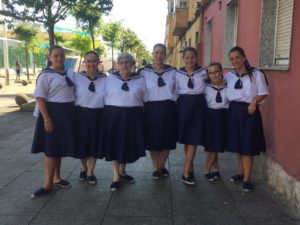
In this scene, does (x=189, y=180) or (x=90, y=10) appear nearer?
(x=189, y=180)

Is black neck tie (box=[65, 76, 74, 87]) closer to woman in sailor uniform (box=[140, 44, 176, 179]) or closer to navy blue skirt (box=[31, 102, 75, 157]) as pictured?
navy blue skirt (box=[31, 102, 75, 157])

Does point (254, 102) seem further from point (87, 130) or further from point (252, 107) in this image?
point (87, 130)

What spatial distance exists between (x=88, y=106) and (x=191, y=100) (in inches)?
56.0

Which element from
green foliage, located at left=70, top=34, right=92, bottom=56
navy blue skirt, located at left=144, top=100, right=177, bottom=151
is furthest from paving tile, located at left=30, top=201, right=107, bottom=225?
green foliage, located at left=70, top=34, right=92, bottom=56

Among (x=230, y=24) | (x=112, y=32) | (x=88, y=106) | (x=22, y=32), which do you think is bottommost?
(x=88, y=106)

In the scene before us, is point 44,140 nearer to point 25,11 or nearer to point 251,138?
point 251,138

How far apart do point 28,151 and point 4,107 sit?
23.8ft

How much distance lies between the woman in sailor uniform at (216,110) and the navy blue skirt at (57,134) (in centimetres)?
192

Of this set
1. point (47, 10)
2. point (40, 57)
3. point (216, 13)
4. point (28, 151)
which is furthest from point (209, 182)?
point (40, 57)

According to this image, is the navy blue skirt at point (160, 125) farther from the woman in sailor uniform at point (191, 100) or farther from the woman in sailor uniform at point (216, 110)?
the woman in sailor uniform at point (216, 110)

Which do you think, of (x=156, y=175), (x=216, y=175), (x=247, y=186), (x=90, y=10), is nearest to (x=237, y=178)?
(x=216, y=175)

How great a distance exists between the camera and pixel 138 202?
488 cm

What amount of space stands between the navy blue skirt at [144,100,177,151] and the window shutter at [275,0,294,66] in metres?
1.76

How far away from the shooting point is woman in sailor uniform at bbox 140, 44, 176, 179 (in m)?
5.39
